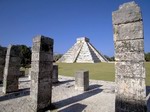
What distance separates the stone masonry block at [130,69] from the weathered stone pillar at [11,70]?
25.3ft

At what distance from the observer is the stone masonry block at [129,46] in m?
3.84

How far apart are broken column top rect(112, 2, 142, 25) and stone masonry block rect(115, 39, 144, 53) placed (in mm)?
612

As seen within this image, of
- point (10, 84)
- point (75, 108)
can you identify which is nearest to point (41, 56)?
point (75, 108)

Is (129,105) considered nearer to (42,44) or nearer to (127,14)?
(127,14)

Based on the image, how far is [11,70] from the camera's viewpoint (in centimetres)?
941

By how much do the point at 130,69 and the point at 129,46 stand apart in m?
0.67

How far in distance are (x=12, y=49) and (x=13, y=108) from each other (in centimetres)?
461

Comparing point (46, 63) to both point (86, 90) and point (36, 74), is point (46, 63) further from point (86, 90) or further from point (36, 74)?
point (86, 90)

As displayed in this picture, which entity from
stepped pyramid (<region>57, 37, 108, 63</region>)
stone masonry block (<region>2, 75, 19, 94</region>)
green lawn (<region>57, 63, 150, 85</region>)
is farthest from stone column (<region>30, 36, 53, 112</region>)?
stepped pyramid (<region>57, 37, 108, 63</region>)

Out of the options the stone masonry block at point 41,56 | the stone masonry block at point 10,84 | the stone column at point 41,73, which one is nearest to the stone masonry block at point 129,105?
the stone column at point 41,73

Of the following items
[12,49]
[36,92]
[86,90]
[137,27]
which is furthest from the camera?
[86,90]

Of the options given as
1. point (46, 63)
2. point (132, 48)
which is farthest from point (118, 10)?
point (46, 63)

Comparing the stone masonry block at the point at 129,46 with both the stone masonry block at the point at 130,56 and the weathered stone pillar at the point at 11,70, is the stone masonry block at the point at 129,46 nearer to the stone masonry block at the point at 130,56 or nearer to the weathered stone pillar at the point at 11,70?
the stone masonry block at the point at 130,56

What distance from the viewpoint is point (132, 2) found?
13.2 feet
